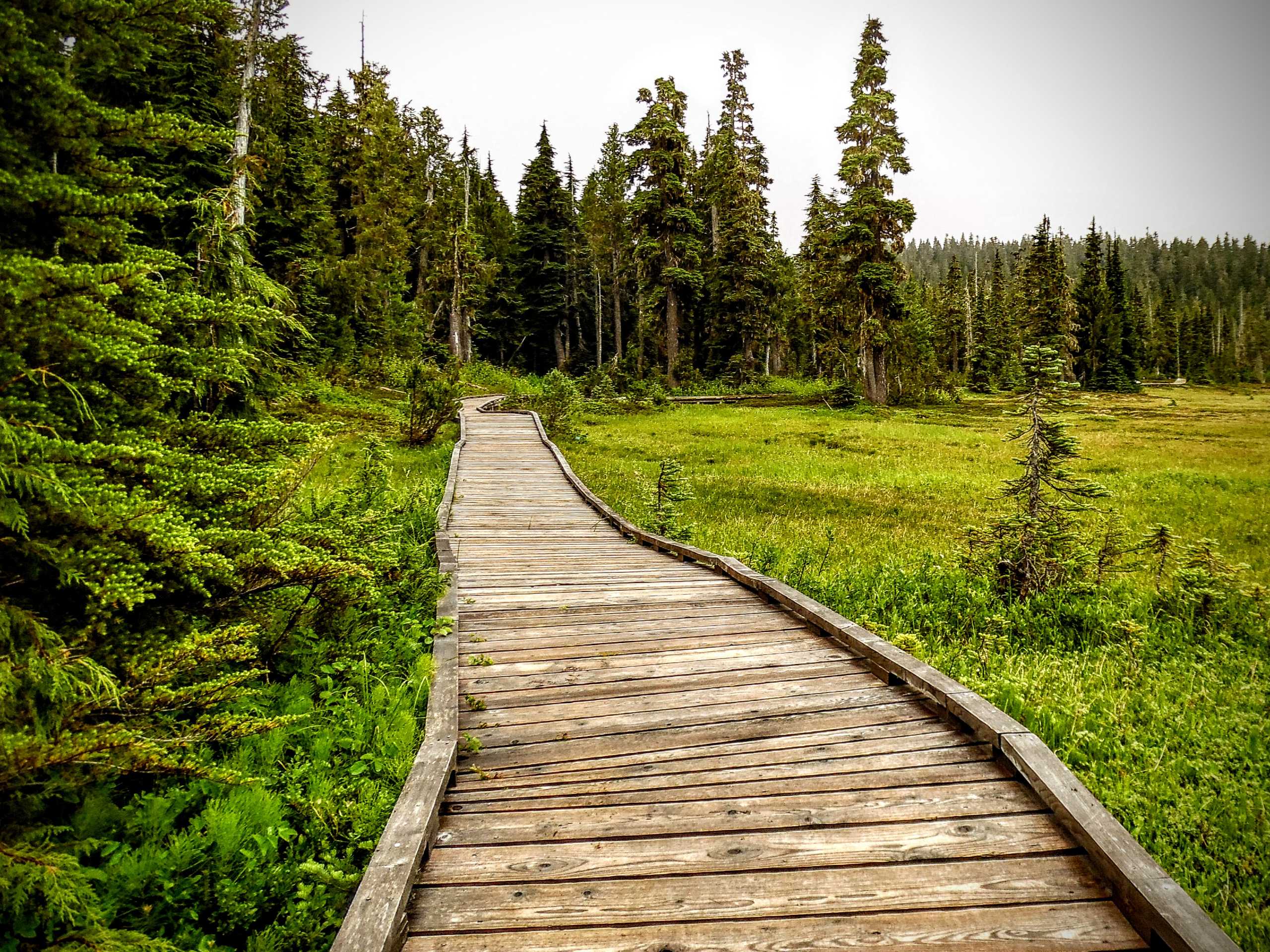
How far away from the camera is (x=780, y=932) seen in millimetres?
2271

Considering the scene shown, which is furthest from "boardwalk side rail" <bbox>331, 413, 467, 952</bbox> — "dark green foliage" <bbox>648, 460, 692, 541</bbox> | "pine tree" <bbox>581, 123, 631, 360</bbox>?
"pine tree" <bbox>581, 123, 631, 360</bbox>

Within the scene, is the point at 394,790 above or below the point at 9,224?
below

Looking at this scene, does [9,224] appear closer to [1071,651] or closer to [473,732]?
[473,732]

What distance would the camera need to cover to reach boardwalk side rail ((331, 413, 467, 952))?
212 centimetres

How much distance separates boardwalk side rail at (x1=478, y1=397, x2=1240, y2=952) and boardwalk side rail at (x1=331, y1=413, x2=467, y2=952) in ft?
9.26

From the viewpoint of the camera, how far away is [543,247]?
46.6m

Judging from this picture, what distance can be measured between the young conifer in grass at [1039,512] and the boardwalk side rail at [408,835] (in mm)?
6361

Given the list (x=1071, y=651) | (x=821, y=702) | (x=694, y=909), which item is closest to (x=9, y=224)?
(x=694, y=909)

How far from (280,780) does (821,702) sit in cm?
334

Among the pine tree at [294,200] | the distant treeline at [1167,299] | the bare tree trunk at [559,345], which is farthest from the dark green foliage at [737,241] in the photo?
the distant treeline at [1167,299]

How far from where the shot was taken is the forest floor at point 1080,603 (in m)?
3.77

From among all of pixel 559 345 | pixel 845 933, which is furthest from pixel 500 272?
pixel 845 933

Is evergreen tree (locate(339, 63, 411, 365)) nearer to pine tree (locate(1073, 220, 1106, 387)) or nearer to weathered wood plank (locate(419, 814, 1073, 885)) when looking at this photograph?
weathered wood plank (locate(419, 814, 1073, 885))

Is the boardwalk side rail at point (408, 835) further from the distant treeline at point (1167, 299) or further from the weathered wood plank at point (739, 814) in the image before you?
the distant treeline at point (1167, 299)
